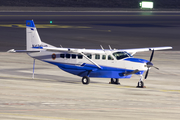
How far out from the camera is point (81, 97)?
2556 centimetres

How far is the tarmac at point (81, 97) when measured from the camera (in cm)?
2098

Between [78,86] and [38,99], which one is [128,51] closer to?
[78,86]

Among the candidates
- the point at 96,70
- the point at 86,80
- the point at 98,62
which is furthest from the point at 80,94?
the point at 98,62

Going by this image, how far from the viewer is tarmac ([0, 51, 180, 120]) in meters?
21.0

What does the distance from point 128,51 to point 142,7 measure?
4808 inches

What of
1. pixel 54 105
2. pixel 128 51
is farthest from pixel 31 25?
pixel 54 105

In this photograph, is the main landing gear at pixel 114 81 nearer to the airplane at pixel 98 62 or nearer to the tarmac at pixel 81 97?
the airplane at pixel 98 62

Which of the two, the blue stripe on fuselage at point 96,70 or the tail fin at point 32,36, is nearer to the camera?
the blue stripe on fuselage at point 96,70

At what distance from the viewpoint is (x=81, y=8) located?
143 meters

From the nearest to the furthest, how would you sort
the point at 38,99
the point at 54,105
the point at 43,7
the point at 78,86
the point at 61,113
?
the point at 61,113
the point at 54,105
the point at 38,99
the point at 78,86
the point at 43,7

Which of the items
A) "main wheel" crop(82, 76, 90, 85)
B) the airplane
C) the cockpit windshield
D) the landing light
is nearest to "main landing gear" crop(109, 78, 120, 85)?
the airplane

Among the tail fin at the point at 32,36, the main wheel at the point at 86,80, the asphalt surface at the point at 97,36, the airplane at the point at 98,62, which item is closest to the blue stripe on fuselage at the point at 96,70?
the airplane at the point at 98,62

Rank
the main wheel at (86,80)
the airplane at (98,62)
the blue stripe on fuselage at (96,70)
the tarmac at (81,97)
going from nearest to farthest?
the tarmac at (81,97) < the airplane at (98,62) < the blue stripe on fuselage at (96,70) < the main wheel at (86,80)

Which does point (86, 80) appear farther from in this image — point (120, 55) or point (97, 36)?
point (97, 36)
